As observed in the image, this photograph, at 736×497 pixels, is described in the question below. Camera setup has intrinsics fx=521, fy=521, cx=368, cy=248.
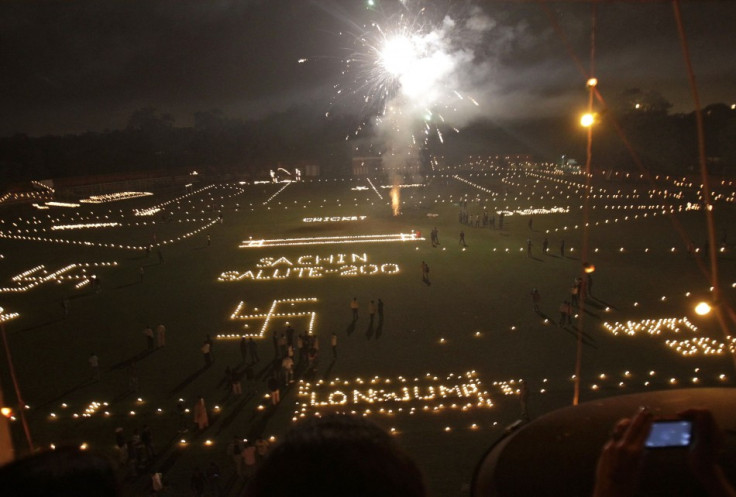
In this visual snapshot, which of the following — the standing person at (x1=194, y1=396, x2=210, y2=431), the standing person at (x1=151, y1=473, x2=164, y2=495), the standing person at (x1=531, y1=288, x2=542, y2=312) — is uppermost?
the standing person at (x1=531, y1=288, x2=542, y2=312)

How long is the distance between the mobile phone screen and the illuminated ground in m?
4.88

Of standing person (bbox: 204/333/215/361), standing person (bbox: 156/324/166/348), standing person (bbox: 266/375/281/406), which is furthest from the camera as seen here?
standing person (bbox: 156/324/166/348)

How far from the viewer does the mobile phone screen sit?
1967mm

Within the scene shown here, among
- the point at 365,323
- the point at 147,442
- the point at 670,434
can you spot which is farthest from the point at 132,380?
the point at 670,434

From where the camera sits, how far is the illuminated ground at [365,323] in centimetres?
1144

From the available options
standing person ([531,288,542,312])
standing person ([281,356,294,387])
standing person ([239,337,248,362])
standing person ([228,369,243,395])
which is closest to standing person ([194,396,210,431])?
standing person ([228,369,243,395])

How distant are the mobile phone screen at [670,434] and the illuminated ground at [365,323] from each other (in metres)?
4.88

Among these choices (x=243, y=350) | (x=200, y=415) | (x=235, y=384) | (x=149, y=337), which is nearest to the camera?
(x=200, y=415)

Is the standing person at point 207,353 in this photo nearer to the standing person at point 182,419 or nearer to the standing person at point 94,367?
the standing person at point 94,367

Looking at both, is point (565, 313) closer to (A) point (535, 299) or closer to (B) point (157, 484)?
(A) point (535, 299)

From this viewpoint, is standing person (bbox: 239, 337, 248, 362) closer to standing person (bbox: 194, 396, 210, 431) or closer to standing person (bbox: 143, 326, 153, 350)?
standing person (bbox: 143, 326, 153, 350)

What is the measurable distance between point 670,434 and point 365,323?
50.6 ft

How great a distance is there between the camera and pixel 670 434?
1.99 meters

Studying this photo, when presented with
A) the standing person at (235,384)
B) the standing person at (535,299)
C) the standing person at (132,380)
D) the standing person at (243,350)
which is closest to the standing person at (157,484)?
the standing person at (235,384)
